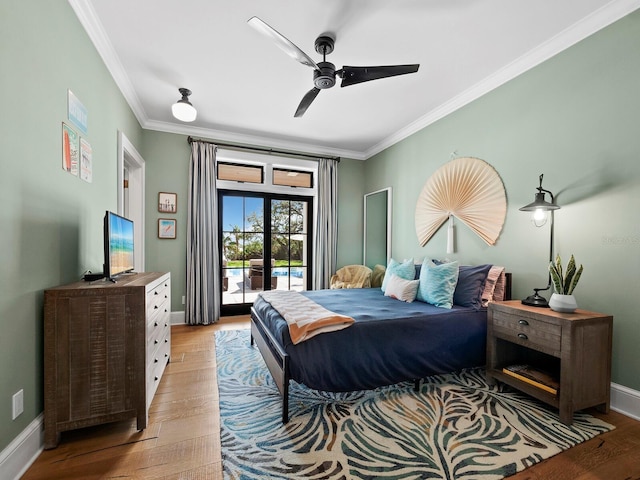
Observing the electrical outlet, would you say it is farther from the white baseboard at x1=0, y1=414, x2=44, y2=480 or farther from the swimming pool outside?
the swimming pool outside

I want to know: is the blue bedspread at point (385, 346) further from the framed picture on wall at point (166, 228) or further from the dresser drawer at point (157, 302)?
the framed picture on wall at point (166, 228)

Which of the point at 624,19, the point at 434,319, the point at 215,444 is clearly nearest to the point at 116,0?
the point at 215,444

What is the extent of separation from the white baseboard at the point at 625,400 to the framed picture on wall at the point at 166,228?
4.80 meters

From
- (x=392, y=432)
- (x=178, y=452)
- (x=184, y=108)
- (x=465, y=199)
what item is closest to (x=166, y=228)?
(x=184, y=108)

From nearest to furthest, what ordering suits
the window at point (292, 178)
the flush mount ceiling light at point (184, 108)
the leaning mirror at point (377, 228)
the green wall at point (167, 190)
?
the flush mount ceiling light at point (184, 108) → the green wall at point (167, 190) → the leaning mirror at point (377, 228) → the window at point (292, 178)

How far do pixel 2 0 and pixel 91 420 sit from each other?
219 cm

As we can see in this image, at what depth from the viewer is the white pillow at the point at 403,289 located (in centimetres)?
287

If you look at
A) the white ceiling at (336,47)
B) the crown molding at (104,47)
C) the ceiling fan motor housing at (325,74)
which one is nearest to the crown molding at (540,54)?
the white ceiling at (336,47)

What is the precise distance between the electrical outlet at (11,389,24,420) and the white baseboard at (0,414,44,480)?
11 centimetres

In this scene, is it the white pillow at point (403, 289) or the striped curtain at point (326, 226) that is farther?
the striped curtain at point (326, 226)

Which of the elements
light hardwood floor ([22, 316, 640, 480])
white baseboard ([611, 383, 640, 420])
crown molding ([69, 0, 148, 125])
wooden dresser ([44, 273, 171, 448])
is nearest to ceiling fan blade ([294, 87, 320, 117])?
crown molding ([69, 0, 148, 125])

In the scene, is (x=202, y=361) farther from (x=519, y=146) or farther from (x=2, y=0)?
(x=519, y=146)

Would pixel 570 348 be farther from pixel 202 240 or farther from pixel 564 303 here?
pixel 202 240

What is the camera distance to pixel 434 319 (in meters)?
2.31
